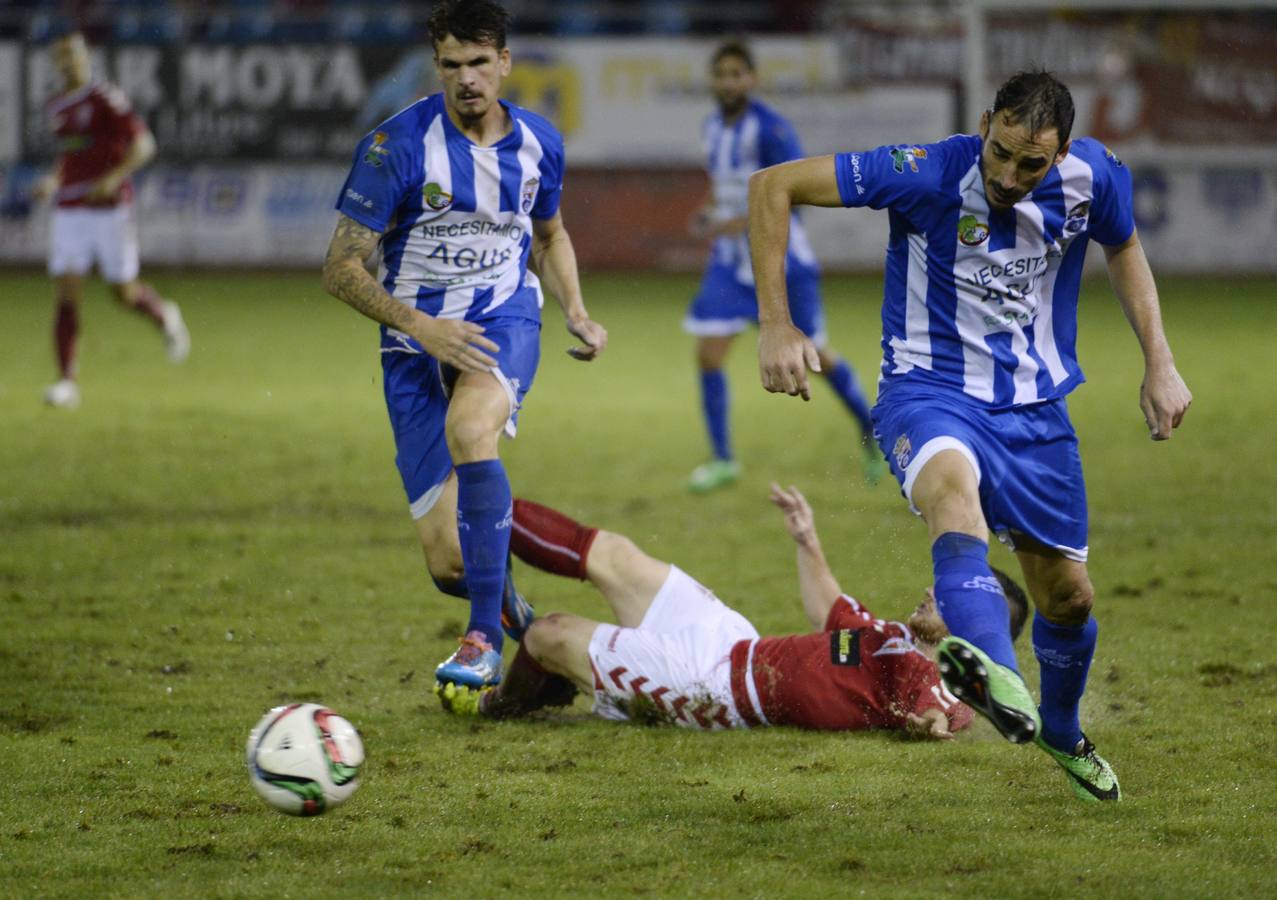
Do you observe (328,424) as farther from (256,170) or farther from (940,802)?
(256,170)

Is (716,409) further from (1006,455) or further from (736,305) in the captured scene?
(1006,455)

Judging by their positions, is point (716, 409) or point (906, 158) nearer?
Result: point (906, 158)

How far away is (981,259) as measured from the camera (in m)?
4.40

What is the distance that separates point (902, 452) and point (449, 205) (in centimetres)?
201

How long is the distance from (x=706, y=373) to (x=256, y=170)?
41.4 ft

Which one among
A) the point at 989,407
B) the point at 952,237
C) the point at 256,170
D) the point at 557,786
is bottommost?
the point at 256,170

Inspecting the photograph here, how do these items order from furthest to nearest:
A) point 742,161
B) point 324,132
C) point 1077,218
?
point 324,132 < point 742,161 < point 1077,218

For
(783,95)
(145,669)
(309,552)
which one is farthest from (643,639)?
(783,95)

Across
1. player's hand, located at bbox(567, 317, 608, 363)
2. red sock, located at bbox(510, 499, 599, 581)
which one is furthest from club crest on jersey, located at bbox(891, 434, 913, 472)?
player's hand, located at bbox(567, 317, 608, 363)

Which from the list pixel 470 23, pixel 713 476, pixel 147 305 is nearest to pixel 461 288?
pixel 470 23

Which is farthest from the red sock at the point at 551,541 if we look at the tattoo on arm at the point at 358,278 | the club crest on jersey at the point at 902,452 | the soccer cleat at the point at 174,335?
the soccer cleat at the point at 174,335

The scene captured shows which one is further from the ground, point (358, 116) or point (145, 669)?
point (145, 669)

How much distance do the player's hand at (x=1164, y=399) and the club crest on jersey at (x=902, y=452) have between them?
0.63 metres

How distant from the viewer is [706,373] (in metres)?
9.59
